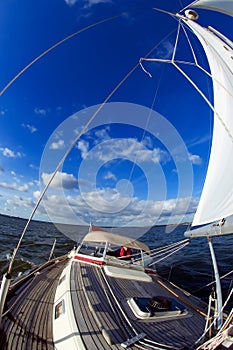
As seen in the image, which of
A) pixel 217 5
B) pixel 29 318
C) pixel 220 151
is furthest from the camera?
pixel 217 5

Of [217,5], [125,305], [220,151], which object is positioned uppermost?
[217,5]

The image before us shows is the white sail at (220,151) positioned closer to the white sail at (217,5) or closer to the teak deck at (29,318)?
the white sail at (217,5)

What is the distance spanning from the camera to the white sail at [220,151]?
5.62 metres

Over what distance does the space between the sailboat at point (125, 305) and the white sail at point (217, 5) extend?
2025mm

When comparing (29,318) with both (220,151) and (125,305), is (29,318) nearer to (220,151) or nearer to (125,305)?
(125,305)

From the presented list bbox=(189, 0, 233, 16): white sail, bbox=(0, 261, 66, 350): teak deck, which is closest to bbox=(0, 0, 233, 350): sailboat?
bbox=(0, 261, 66, 350): teak deck

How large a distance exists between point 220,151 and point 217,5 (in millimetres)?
7595

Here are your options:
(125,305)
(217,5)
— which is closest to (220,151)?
(125,305)

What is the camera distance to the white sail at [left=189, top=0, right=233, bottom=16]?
376 inches

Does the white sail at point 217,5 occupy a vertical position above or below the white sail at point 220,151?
above

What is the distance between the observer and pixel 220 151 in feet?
26.1

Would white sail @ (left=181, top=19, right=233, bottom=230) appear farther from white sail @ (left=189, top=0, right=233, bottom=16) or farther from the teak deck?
the teak deck

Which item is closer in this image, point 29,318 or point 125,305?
point 29,318

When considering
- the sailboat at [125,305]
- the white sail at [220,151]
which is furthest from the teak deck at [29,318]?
the white sail at [220,151]
